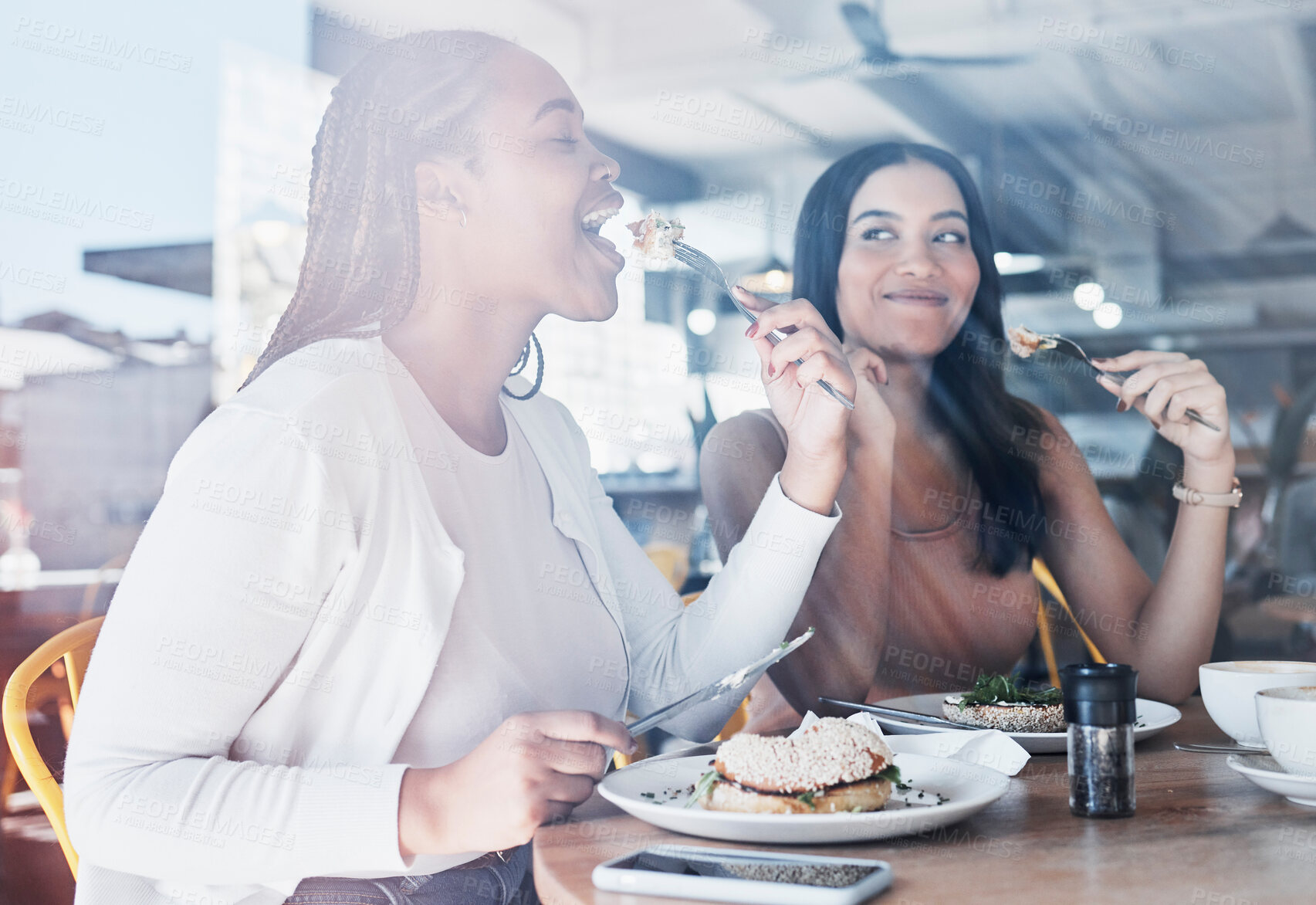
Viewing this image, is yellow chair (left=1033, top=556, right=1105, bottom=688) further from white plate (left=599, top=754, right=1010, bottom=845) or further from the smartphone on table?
the smartphone on table

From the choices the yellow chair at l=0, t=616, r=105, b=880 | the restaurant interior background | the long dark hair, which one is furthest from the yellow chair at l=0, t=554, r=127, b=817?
the long dark hair

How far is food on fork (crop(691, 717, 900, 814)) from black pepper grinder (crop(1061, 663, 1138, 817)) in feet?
0.45

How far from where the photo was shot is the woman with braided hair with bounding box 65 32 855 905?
783 mm

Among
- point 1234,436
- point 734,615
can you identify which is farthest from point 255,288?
point 1234,436

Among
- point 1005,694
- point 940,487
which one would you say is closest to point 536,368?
point 1005,694

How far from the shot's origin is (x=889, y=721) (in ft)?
3.39

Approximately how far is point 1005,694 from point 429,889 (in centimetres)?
60

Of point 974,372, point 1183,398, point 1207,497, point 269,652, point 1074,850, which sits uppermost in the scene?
point 974,372

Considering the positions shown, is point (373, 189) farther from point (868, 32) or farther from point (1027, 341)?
point (868, 32)

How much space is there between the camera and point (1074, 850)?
2.18ft

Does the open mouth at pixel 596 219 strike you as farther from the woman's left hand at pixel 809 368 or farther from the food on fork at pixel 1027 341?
the food on fork at pixel 1027 341

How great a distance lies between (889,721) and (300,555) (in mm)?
601

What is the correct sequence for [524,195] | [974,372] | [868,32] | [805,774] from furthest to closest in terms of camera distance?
[868,32] → [974,372] → [524,195] → [805,774]

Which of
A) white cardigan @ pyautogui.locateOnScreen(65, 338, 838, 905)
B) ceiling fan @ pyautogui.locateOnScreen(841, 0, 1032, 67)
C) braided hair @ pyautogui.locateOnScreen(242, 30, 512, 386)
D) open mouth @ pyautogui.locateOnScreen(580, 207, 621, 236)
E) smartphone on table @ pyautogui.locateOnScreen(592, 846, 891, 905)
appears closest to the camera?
smartphone on table @ pyautogui.locateOnScreen(592, 846, 891, 905)
